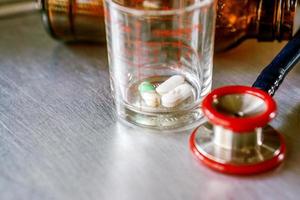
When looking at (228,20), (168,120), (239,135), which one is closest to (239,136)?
(239,135)

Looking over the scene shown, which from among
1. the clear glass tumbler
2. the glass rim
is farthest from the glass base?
the glass rim

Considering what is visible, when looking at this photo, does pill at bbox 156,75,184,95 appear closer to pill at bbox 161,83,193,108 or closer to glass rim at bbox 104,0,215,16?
pill at bbox 161,83,193,108

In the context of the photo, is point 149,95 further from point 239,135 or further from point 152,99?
point 239,135

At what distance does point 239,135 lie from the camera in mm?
614

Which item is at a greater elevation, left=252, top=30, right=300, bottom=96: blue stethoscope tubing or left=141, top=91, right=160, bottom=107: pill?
left=252, top=30, right=300, bottom=96: blue stethoscope tubing

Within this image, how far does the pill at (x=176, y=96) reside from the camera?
0.70m

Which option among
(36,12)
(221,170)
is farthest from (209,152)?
(36,12)

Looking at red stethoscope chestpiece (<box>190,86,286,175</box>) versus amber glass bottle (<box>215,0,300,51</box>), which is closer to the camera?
red stethoscope chestpiece (<box>190,86,286,175</box>)

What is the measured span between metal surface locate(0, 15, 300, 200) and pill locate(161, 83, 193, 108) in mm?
41

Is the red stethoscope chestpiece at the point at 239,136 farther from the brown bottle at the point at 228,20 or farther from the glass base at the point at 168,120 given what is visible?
the brown bottle at the point at 228,20

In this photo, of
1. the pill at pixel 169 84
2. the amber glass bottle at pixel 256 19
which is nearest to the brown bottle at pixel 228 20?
the amber glass bottle at pixel 256 19

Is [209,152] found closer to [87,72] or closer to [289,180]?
[289,180]

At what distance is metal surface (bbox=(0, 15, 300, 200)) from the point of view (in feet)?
1.98

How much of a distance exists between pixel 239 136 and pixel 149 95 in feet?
0.46
